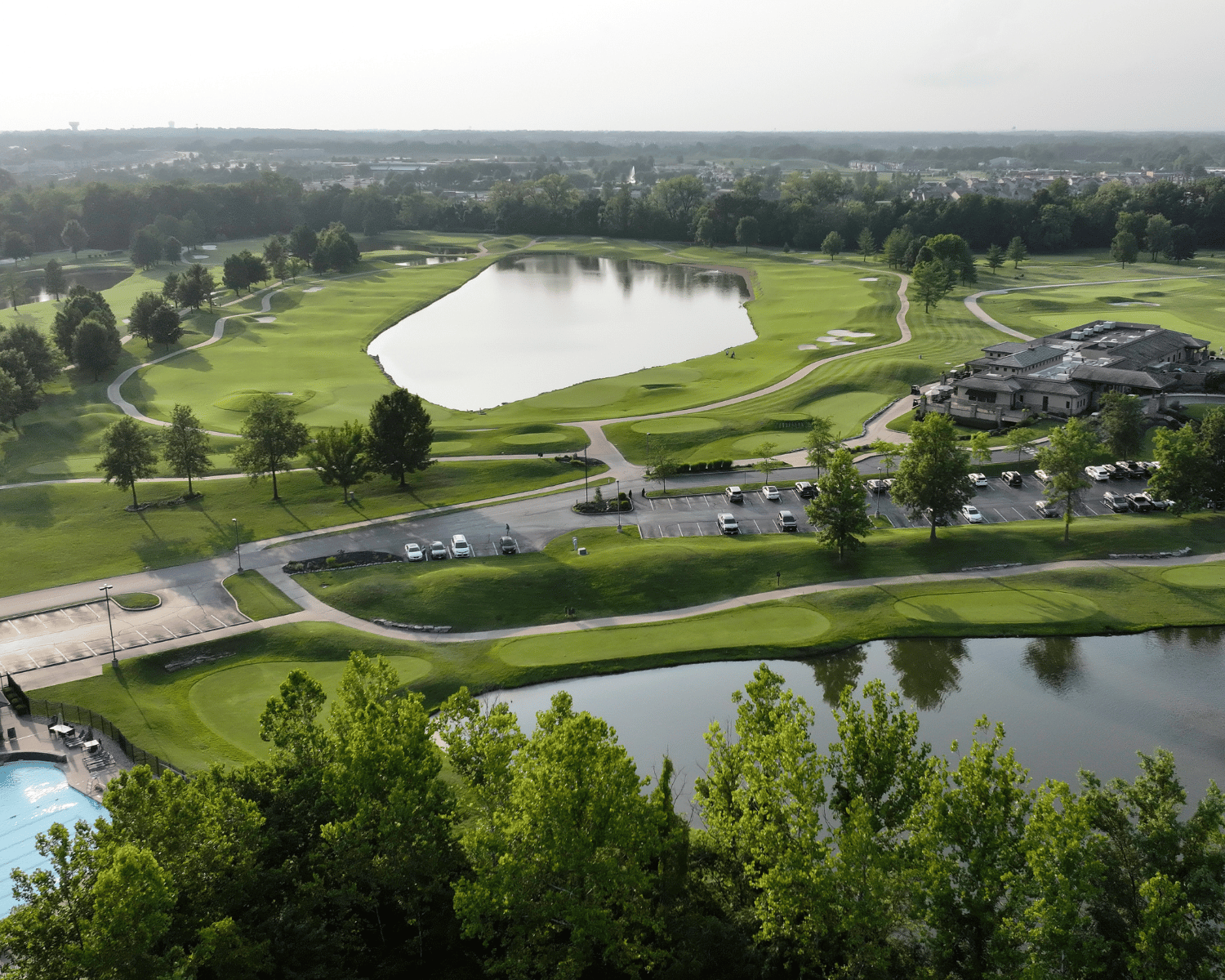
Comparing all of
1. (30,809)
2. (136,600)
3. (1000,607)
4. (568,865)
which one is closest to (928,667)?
(1000,607)

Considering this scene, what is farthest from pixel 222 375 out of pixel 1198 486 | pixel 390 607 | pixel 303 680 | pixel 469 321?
pixel 1198 486

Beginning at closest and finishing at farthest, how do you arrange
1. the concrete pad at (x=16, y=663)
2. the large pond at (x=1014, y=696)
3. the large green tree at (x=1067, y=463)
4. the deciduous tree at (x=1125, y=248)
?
the large pond at (x=1014, y=696) < the concrete pad at (x=16, y=663) < the large green tree at (x=1067, y=463) < the deciduous tree at (x=1125, y=248)

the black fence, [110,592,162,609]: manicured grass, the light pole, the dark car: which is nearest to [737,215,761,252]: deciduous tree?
the dark car

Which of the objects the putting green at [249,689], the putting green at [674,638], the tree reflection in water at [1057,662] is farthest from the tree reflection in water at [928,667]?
the putting green at [249,689]

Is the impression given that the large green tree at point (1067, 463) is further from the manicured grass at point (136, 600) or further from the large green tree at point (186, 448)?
the large green tree at point (186, 448)

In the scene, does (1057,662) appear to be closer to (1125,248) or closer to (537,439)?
(537,439)

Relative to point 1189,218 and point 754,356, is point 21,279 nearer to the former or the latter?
point 754,356
